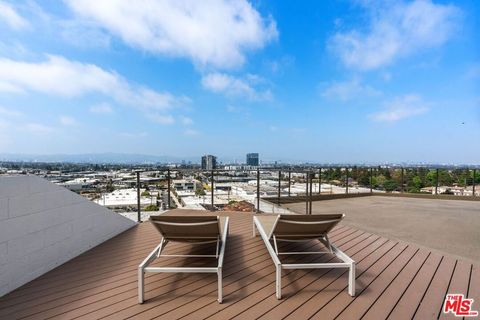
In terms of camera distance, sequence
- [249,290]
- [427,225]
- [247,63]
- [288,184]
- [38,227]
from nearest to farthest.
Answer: [249,290] → [38,227] → [427,225] → [288,184] → [247,63]

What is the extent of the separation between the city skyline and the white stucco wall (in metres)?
3.82

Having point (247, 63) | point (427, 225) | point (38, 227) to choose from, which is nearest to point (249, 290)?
point (38, 227)

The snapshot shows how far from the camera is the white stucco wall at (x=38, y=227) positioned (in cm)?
Result: 211

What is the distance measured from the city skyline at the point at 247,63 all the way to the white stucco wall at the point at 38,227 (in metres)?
3.82

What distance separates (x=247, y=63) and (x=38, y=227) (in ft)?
52.3

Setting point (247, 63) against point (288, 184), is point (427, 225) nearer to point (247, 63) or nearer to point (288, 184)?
point (288, 184)

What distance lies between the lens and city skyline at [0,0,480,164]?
7.10 m

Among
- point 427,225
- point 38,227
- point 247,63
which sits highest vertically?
point 247,63

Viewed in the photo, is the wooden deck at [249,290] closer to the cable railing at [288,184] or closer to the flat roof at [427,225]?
the flat roof at [427,225]

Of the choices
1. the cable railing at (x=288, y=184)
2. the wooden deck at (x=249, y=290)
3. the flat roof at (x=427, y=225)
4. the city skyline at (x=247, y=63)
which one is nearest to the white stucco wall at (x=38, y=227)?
the wooden deck at (x=249, y=290)

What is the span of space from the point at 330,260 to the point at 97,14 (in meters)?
8.50

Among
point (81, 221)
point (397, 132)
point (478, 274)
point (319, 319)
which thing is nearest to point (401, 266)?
point (478, 274)

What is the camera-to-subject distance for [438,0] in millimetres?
7348

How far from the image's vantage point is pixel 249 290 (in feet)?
6.66
